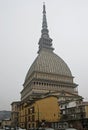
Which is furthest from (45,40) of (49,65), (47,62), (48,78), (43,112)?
(43,112)

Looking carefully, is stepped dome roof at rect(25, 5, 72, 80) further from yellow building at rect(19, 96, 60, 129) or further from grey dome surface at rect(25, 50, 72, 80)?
yellow building at rect(19, 96, 60, 129)

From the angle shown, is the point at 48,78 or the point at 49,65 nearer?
the point at 48,78

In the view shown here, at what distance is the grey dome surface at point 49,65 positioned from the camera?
99125 millimetres

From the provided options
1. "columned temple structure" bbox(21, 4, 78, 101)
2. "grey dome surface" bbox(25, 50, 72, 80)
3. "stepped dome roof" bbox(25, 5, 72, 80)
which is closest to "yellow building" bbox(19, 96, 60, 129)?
"columned temple structure" bbox(21, 4, 78, 101)

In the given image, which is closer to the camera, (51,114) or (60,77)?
(51,114)

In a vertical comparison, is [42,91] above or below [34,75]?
below

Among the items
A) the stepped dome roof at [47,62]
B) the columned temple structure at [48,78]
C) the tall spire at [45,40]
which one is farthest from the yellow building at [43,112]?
the tall spire at [45,40]

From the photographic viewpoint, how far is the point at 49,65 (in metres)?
102

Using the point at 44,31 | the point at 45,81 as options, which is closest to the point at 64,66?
the point at 45,81

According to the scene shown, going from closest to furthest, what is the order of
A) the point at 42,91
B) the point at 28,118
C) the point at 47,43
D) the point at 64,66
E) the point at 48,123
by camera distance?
1. the point at 48,123
2. the point at 28,118
3. the point at 42,91
4. the point at 64,66
5. the point at 47,43

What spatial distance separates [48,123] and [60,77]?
42350mm

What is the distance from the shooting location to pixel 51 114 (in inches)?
2415

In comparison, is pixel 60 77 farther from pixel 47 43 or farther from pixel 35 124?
pixel 35 124

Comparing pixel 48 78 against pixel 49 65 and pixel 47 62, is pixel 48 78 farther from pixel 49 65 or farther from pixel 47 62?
pixel 47 62
